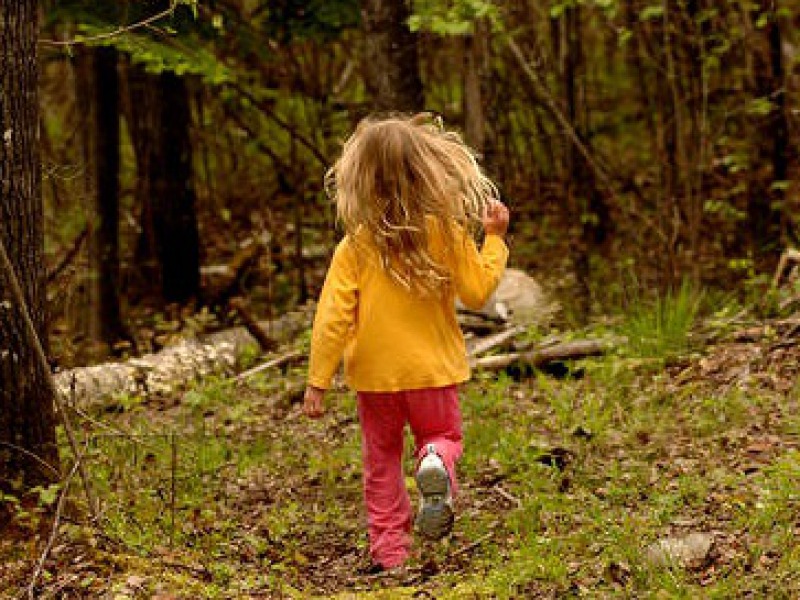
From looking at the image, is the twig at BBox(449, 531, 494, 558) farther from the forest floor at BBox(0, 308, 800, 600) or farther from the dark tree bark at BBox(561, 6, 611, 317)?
the dark tree bark at BBox(561, 6, 611, 317)

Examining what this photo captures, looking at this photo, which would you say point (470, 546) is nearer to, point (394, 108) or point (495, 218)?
Answer: point (495, 218)

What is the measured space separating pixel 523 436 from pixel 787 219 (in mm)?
5678

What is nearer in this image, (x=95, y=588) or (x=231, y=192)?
(x=95, y=588)

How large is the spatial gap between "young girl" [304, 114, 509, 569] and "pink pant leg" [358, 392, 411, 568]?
0.04 ft

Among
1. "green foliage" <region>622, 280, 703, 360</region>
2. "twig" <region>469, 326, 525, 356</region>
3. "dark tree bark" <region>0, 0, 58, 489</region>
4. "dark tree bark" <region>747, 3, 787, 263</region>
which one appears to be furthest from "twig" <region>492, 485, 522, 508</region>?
"dark tree bark" <region>747, 3, 787, 263</region>

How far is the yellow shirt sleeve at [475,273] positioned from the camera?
18.2ft

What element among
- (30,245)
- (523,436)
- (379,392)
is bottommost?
(523,436)

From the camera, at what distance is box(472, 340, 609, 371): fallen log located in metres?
8.42

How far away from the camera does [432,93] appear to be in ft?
54.0

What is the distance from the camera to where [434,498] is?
5.29 metres

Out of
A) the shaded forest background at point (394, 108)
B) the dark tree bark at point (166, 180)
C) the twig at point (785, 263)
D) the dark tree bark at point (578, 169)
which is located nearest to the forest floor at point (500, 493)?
the twig at point (785, 263)

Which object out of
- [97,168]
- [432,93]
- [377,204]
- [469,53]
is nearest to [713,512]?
[377,204]

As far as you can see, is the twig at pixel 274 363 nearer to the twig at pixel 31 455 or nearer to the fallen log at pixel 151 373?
the fallen log at pixel 151 373

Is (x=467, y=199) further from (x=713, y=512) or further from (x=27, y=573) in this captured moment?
(x=27, y=573)
